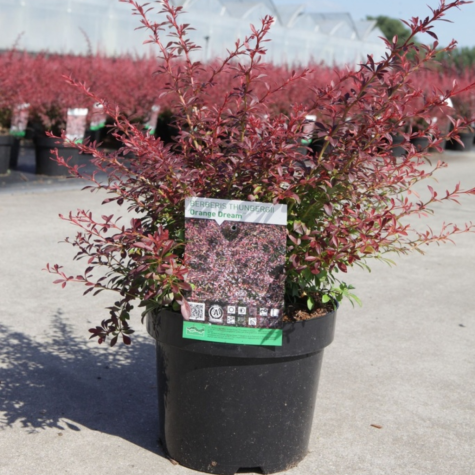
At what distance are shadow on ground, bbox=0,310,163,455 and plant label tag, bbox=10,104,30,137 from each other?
6.42 metres

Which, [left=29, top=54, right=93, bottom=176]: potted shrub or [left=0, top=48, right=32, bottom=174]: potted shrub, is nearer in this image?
[left=0, top=48, right=32, bottom=174]: potted shrub

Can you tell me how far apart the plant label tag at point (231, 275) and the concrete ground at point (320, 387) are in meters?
0.66

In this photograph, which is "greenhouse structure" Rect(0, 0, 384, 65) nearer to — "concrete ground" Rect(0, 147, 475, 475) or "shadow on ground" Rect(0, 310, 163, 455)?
"concrete ground" Rect(0, 147, 475, 475)

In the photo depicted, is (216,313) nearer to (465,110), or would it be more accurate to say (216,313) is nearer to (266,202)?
(266,202)

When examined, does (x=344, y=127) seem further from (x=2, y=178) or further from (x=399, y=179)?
(x=2, y=178)

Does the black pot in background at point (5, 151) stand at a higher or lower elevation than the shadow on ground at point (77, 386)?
higher

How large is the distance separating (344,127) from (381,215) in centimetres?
35

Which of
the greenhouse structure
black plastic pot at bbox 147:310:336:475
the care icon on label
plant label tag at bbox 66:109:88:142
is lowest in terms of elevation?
black plastic pot at bbox 147:310:336:475

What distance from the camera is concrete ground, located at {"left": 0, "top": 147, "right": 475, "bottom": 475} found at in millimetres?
3100

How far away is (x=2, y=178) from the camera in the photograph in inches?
396

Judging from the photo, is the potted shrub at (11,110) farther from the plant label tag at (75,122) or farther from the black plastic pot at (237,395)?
the black plastic pot at (237,395)

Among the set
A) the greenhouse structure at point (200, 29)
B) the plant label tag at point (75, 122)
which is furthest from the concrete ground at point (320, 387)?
the greenhouse structure at point (200, 29)

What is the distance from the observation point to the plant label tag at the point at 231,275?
8.91ft

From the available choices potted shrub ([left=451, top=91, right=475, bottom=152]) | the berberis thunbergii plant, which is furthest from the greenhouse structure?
the berberis thunbergii plant
